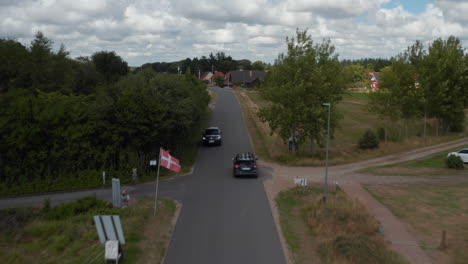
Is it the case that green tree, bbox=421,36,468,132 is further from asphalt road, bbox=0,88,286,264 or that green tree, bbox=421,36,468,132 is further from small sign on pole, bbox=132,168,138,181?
small sign on pole, bbox=132,168,138,181

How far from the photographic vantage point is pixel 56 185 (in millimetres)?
21922

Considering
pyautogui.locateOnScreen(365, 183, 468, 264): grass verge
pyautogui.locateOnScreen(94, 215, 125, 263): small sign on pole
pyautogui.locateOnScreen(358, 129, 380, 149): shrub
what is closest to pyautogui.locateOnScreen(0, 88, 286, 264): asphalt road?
pyautogui.locateOnScreen(94, 215, 125, 263): small sign on pole

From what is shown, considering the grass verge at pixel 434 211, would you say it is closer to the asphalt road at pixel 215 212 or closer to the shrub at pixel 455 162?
the shrub at pixel 455 162

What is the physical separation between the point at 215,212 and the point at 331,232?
17.7 feet

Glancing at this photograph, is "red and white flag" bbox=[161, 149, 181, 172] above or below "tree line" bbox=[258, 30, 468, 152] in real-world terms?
below

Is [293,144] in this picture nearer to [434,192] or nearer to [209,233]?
[434,192]

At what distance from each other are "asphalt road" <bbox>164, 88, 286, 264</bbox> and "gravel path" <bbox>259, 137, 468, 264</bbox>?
26.8 inches

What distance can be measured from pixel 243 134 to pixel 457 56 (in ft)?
74.8

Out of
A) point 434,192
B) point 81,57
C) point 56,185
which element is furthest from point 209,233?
point 81,57

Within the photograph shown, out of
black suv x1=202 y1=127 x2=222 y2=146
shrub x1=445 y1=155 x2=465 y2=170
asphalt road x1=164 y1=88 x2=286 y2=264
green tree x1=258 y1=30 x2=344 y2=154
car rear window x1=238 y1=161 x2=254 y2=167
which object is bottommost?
asphalt road x1=164 y1=88 x2=286 y2=264

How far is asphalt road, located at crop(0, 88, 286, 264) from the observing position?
13000 millimetres

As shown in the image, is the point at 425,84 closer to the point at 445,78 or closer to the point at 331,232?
the point at 445,78

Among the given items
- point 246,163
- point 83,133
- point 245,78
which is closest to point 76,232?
point 83,133

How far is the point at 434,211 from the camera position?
18.6 meters
